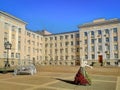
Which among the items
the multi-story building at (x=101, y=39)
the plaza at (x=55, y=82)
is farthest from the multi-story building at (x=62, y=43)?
the plaza at (x=55, y=82)

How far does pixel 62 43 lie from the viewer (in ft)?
228

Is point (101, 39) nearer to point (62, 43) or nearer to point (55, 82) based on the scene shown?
point (62, 43)

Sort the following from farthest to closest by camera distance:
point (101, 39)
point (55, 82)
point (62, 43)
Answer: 1. point (62, 43)
2. point (101, 39)
3. point (55, 82)

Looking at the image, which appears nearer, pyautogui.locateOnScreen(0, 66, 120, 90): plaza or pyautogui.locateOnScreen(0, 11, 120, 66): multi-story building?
pyautogui.locateOnScreen(0, 66, 120, 90): plaza

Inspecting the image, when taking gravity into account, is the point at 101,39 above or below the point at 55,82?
above

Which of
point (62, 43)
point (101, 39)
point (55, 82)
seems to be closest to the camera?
point (55, 82)

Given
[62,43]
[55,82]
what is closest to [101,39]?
[62,43]

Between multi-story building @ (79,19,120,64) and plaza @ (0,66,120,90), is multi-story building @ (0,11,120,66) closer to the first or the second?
multi-story building @ (79,19,120,64)

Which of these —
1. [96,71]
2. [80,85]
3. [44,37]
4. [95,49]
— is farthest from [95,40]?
[80,85]

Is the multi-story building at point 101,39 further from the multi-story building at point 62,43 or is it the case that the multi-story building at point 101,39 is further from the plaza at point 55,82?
the plaza at point 55,82

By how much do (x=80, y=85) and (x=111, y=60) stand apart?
45.2 m

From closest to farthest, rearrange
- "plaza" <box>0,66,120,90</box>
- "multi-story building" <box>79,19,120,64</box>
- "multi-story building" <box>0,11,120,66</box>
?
"plaza" <box>0,66,120,90</box> → "multi-story building" <box>0,11,120,66</box> → "multi-story building" <box>79,19,120,64</box>

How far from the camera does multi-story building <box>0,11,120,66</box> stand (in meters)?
52.1

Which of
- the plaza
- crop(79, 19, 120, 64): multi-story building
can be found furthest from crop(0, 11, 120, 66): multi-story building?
the plaza
